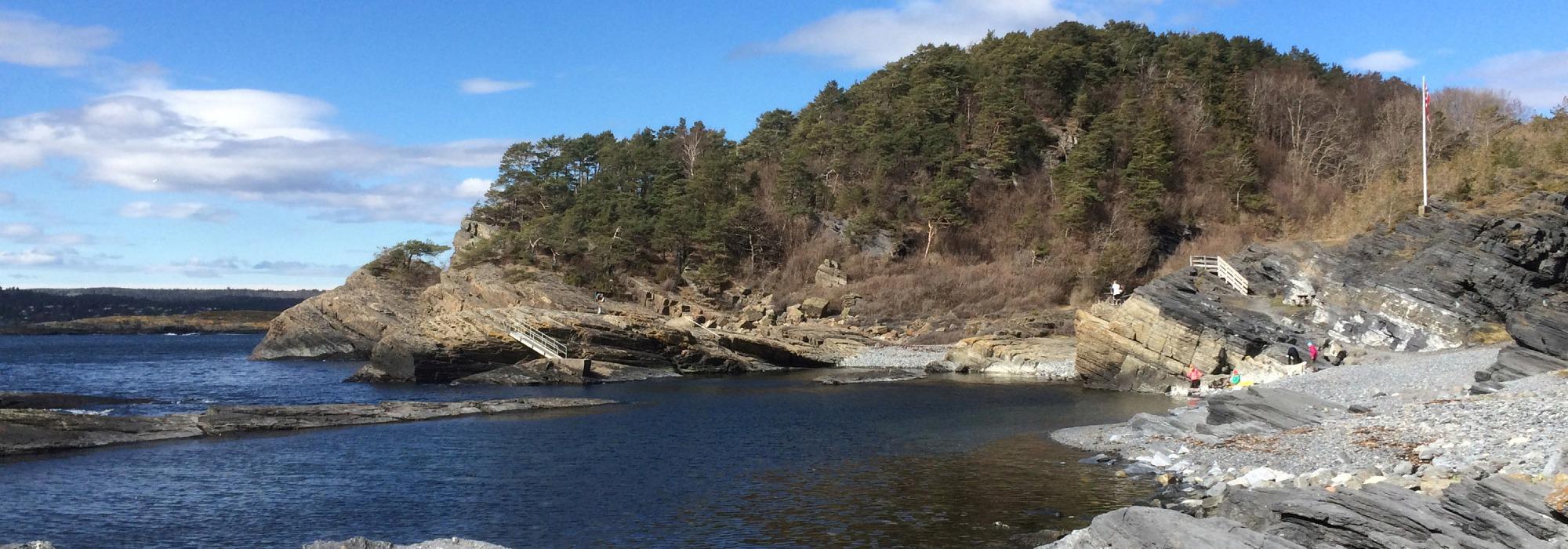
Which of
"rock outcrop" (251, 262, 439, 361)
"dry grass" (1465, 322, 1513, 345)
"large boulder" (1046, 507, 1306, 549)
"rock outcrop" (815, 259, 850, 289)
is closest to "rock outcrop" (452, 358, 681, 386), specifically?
"rock outcrop" (815, 259, 850, 289)

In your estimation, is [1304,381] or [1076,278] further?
[1076,278]

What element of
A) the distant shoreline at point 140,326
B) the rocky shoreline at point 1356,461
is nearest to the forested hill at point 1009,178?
the rocky shoreline at point 1356,461

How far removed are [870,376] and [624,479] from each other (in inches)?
992

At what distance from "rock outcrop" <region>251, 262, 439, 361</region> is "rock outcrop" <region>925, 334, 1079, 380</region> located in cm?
4015

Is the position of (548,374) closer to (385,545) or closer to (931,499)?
(931,499)

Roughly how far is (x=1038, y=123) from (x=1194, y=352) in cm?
4205

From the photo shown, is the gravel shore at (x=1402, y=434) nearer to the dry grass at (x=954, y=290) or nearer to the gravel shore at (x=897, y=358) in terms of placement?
the gravel shore at (x=897, y=358)

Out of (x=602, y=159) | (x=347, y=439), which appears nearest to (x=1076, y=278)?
(x=602, y=159)

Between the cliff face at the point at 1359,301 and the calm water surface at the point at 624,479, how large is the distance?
124 inches

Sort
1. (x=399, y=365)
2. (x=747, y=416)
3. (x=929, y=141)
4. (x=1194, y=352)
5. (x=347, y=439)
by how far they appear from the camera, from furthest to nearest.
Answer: (x=929, y=141)
(x=399, y=365)
(x=1194, y=352)
(x=747, y=416)
(x=347, y=439)

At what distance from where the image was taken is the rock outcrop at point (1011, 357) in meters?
44.2

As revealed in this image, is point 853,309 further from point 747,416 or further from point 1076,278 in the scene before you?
point 747,416

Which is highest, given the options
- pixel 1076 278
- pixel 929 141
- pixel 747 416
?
pixel 929 141

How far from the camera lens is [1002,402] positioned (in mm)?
34031
